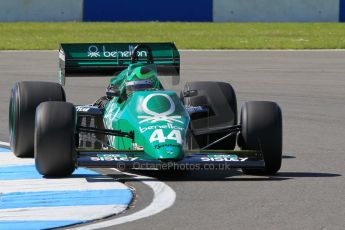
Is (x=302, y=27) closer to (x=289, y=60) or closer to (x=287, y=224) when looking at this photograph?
(x=289, y=60)

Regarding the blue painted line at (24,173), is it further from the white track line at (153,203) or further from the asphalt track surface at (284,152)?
the asphalt track surface at (284,152)

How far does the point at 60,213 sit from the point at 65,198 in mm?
644

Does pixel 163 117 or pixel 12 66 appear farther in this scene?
pixel 12 66

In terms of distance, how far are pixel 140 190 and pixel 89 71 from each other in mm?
3481

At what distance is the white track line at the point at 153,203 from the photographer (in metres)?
7.69

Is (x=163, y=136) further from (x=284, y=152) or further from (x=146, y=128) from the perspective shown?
(x=284, y=152)

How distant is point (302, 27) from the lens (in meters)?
35.5

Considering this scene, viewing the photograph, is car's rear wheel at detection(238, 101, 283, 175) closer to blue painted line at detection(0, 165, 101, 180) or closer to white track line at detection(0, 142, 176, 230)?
white track line at detection(0, 142, 176, 230)

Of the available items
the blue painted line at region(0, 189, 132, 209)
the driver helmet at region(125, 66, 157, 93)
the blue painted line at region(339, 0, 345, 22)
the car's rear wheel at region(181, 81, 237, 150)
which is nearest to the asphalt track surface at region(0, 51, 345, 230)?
the blue painted line at region(0, 189, 132, 209)

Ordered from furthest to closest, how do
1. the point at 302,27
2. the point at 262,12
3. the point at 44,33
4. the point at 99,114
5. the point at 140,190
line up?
the point at 262,12
the point at 302,27
the point at 44,33
the point at 99,114
the point at 140,190

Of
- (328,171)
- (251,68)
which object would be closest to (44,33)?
(251,68)

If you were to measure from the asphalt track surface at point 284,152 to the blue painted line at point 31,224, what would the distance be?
39 centimetres

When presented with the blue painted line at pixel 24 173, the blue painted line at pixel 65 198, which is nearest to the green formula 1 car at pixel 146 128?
the blue painted line at pixel 24 173

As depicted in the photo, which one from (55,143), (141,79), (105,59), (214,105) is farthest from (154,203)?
(105,59)
